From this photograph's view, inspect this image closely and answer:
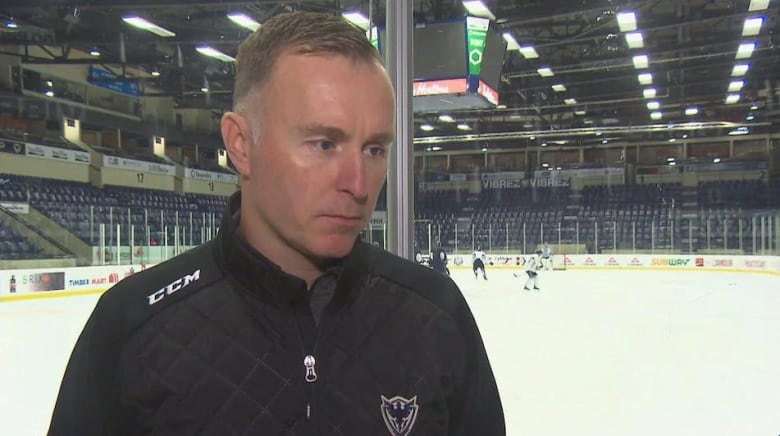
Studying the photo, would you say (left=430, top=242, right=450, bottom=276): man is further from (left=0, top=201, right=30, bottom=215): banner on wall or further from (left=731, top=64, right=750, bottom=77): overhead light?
(left=0, top=201, right=30, bottom=215): banner on wall

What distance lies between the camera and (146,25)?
248cm

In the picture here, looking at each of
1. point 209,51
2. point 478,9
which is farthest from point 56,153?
point 478,9

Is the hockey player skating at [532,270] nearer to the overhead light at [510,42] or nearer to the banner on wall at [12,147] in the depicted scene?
the overhead light at [510,42]

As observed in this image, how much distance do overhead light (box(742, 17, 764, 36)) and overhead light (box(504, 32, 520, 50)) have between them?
3.71 ft

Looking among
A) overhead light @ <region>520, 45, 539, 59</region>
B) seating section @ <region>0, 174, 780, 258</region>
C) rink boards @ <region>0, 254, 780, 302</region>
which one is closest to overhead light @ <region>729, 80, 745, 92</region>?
seating section @ <region>0, 174, 780, 258</region>

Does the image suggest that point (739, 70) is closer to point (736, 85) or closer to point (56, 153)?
point (736, 85)

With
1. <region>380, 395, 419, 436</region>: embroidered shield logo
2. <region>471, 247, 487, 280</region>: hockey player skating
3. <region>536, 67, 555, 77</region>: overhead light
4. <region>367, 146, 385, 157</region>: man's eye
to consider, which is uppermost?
<region>536, 67, 555, 77</region>: overhead light

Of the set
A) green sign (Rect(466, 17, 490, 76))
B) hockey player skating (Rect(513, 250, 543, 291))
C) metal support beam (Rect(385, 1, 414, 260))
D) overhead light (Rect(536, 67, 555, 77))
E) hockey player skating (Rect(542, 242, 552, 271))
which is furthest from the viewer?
hockey player skating (Rect(513, 250, 543, 291))

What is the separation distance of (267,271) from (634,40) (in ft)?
9.82

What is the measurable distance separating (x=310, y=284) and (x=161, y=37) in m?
2.35

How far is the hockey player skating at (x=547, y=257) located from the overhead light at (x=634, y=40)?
4.34 ft

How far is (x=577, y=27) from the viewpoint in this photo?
3391 mm

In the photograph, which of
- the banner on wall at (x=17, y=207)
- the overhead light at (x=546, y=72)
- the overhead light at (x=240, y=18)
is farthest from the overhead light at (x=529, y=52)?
the banner on wall at (x=17, y=207)

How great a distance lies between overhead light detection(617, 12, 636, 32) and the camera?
3.10 metres
